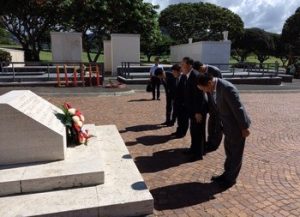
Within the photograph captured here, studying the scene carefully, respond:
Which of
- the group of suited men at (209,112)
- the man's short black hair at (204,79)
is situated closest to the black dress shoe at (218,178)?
the group of suited men at (209,112)

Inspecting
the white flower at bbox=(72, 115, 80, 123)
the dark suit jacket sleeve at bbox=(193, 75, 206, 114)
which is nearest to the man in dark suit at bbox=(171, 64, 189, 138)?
the dark suit jacket sleeve at bbox=(193, 75, 206, 114)

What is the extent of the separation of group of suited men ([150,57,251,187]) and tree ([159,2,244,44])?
43152mm

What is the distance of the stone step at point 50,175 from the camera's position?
4.38 meters

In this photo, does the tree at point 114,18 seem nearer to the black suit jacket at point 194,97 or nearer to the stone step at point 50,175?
the black suit jacket at point 194,97

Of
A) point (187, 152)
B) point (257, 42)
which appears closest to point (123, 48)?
point (187, 152)

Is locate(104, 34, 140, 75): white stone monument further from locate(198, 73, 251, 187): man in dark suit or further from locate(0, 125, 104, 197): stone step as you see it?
locate(198, 73, 251, 187): man in dark suit

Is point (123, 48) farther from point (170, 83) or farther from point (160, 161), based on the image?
point (160, 161)

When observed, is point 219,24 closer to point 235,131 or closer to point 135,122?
point 135,122

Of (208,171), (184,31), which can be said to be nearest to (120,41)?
(208,171)

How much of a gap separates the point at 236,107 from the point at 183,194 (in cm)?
142

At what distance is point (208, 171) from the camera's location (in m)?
5.62

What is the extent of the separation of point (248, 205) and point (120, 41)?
889 inches

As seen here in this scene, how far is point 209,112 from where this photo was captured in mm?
6504

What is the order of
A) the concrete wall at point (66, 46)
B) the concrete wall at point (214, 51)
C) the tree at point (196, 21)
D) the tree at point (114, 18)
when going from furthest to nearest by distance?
the tree at point (196, 21)
the tree at point (114, 18)
the concrete wall at point (214, 51)
the concrete wall at point (66, 46)
